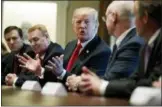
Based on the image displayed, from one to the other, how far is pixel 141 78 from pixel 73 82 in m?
0.33

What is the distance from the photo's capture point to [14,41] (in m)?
1.55

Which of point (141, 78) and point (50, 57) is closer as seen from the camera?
point (141, 78)

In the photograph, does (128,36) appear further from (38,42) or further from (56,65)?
(38,42)

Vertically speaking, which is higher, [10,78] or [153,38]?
[153,38]

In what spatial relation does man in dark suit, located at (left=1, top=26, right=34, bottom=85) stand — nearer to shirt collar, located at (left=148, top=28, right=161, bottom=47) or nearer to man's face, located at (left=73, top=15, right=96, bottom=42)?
man's face, located at (left=73, top=15, right=96, bottom=42)

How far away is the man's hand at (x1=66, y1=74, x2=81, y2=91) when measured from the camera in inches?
53.7

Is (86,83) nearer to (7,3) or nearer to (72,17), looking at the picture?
(72,17)

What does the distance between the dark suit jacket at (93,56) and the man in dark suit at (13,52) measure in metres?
0.20

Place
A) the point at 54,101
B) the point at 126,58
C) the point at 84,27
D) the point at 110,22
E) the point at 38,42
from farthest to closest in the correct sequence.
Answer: the point at 38,42
the point at 84,27
the point at 110,22
the point at 126,58
the point at 54,101

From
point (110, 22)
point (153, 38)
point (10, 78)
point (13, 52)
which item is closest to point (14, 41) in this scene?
point (13, 52)

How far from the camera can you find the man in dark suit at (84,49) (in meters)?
1.43

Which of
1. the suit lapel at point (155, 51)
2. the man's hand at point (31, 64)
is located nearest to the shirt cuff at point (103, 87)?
the suit lapel at point (155, 51)

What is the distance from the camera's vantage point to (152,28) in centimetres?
115

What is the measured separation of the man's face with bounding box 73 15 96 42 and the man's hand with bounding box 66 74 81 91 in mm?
174
